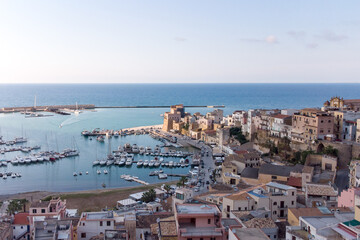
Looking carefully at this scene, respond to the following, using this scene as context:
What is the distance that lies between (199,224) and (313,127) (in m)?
21.3

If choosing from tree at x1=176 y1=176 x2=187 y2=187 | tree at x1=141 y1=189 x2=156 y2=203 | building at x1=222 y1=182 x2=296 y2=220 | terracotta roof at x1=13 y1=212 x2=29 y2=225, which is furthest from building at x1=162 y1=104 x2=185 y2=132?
terracotta roof at x1=13 y1=212 x2=29 y2=225

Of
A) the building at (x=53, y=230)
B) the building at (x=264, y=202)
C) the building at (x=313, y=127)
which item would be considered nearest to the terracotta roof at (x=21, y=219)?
the building at (x=53, y=230)

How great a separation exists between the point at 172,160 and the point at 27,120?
133 feet

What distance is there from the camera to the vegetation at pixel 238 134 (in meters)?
36.0

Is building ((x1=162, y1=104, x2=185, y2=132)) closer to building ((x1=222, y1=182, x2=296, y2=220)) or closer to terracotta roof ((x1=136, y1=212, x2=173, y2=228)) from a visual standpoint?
building ((x1=222, y1=182, x2=296, y2=220))

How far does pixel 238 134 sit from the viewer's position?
123ft

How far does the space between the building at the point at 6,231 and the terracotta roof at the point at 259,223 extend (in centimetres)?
819

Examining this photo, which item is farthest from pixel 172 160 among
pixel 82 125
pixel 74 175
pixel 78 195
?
pixel 82 125

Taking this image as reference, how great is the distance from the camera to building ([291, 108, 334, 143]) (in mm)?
27125

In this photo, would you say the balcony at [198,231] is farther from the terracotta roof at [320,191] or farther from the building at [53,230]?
the terracotta roof at [320,191]

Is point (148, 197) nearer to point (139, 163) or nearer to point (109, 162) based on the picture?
point (139, 163)

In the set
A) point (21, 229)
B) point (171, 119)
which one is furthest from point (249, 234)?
point (171, 119)

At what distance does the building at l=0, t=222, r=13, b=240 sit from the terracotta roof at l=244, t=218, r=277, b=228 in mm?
8192

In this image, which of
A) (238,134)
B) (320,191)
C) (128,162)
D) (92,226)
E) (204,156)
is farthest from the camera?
(238,134)
